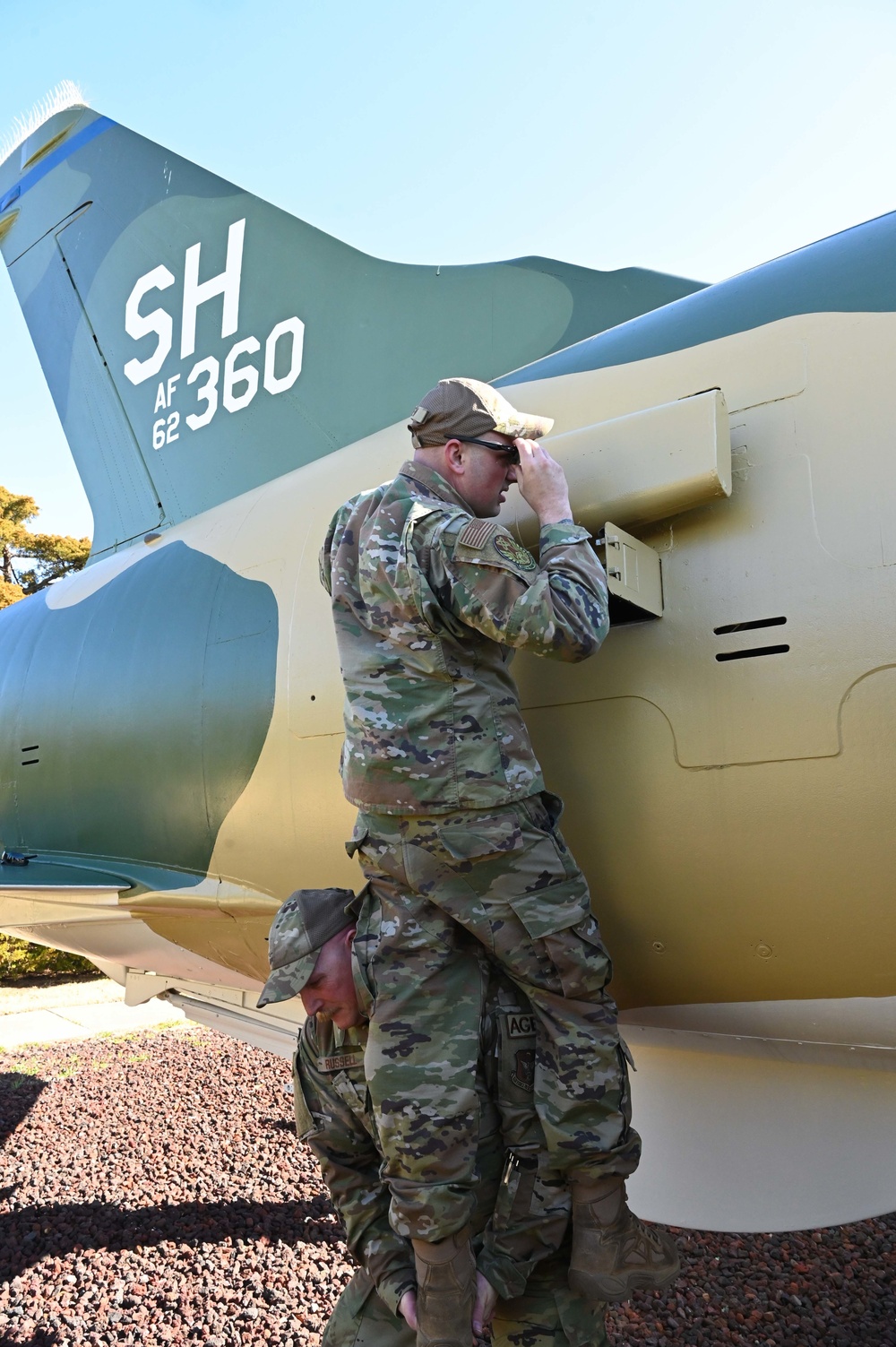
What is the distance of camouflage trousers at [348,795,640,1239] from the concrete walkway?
4.62m

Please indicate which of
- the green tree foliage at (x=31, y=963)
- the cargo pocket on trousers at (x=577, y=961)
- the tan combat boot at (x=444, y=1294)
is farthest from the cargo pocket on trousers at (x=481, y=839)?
the green tree foliage at (x=31, y=963)

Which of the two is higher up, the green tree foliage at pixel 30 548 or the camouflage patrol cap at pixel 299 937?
the green tree foliage at pixel 30 548

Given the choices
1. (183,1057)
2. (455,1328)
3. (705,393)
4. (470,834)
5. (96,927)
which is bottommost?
(183,1057)

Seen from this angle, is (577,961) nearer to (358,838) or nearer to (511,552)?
(358,838)

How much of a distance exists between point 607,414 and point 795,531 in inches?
23.2

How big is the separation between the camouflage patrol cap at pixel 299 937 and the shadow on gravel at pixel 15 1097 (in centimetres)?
334

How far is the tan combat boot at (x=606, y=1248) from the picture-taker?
1.66 metres

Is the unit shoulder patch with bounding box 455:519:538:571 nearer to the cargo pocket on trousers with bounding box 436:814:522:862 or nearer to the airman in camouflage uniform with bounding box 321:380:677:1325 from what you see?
the airman in camouflage uniform with bounding box 321:380:677:1325

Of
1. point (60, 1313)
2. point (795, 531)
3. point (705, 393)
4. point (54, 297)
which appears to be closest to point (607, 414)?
point (705, 393)

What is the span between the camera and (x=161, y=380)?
4141mm

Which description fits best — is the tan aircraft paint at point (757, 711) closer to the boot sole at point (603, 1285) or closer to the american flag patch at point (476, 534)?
the american flag patch at point (476, 534)

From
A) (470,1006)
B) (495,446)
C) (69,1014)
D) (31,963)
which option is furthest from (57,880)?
(31,963)

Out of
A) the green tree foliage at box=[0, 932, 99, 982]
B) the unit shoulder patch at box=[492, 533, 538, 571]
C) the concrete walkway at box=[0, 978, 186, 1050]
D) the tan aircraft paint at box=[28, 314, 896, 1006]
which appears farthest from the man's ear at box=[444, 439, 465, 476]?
the green tree foliage at box=[0, 932, 99, 982]

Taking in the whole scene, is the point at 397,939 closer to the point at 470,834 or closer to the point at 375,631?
the point at 470,834
